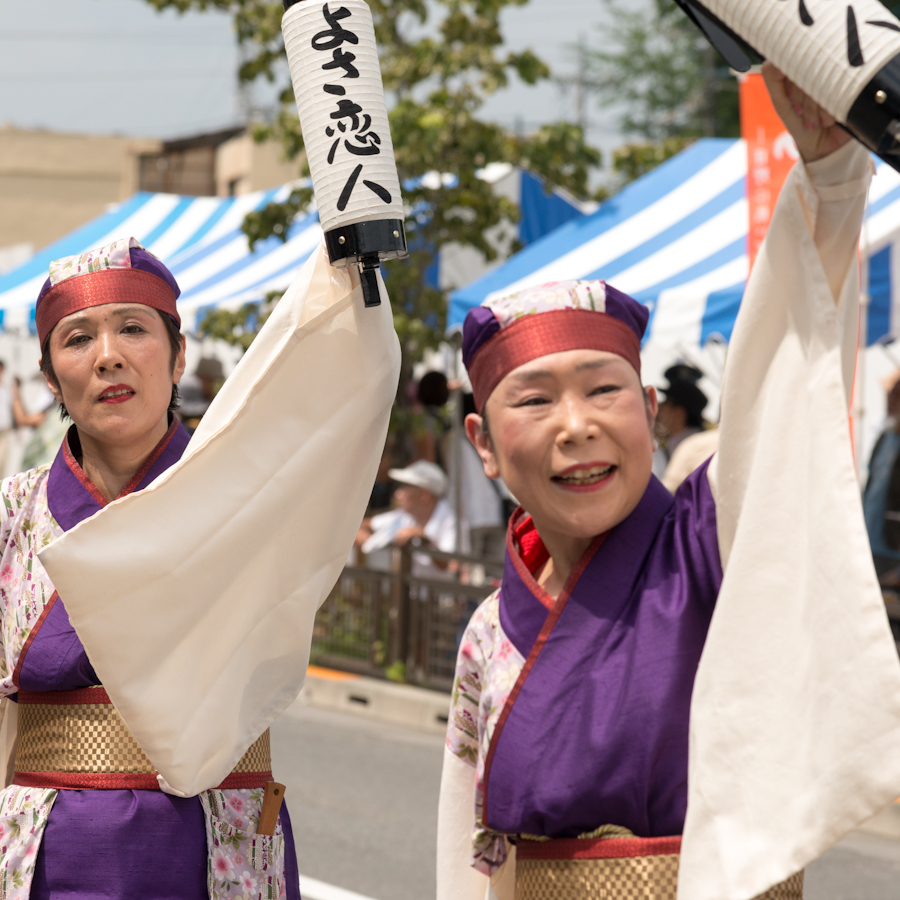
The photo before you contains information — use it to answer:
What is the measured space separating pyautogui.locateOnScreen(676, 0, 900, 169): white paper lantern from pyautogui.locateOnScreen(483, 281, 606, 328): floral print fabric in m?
0.54

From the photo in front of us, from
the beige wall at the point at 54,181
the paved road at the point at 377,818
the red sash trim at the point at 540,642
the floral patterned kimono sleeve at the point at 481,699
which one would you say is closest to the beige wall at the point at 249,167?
the beige wall at the point at 54,181

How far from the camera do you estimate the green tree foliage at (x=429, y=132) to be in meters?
8.68

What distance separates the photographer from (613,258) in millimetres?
7793

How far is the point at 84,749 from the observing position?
2.22m

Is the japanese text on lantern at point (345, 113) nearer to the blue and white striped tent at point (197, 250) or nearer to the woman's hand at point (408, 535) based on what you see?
the woman's hand at point (408, 535)

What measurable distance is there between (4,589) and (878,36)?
5.91 feet

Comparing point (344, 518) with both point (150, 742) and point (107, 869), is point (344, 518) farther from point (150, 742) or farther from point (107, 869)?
point (107, 869)

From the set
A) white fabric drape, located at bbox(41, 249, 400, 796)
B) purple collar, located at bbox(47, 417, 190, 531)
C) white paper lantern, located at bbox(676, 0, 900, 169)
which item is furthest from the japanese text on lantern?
purple collar, located at bbox(47, 417, 190, 531)

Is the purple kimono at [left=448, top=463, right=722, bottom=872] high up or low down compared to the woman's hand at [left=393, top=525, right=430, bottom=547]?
down

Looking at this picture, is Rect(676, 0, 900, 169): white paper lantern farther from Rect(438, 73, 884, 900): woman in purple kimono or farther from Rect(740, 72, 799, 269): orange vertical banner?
Rect(740, 72, 799, 269): orange vertical banner

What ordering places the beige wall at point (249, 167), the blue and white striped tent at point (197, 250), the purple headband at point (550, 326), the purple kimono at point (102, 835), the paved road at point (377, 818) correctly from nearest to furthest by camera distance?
the purple headband at point (550, 326) → the purple kimono at point (102, 835) → the paved road at point (377, 818) → the blue and white striped tent at point (197, 250) → the beige wall at point (249, 167)

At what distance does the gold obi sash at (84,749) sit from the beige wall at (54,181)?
29417 millimetres

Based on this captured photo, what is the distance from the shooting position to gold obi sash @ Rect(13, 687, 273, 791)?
2203 mm

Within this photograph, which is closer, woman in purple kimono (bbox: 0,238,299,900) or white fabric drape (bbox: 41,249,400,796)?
white fabric drape (bbox: 41,249,400,796)
